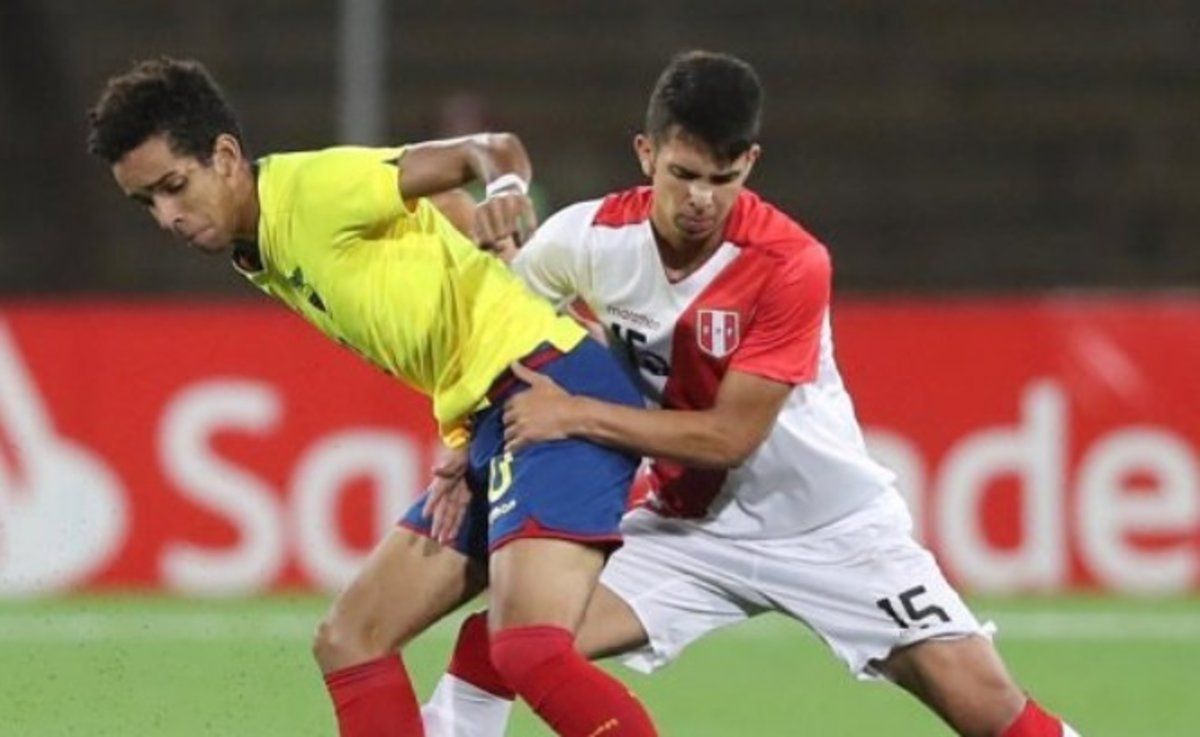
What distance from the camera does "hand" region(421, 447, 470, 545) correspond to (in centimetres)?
628

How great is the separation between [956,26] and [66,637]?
6.26 meters

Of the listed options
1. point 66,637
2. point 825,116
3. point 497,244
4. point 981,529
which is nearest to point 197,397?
point 66,637

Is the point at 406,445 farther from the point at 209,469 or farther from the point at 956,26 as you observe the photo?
the point at 956,26

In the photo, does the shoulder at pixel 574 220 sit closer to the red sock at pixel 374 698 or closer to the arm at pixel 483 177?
the arm at pixel 483 177

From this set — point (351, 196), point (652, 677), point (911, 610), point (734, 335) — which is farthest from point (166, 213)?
point (652, 677)

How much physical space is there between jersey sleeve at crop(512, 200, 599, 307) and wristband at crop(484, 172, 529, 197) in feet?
0.52

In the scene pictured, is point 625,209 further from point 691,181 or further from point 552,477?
point 552,477

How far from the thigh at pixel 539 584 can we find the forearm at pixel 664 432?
0.23 m

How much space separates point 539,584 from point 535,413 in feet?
1.14

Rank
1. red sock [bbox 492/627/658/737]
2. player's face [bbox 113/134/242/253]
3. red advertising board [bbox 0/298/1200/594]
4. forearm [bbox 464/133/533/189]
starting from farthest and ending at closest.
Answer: red advertising board [bbox 0/298/1200/594] → forearm [bbox 464/133/533/189] → player's face [bbox 113/134/242/253] → red sock [bbox 492/627/658/737]

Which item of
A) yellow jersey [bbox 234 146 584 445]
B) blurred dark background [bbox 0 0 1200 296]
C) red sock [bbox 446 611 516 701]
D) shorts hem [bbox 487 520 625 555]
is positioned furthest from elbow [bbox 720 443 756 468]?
blurred dark background [bbox 0 0 1200 296]

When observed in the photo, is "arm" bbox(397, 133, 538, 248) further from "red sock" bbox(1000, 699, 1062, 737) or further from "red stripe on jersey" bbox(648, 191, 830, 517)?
"red sock" bbox(1000, 699, 1062, 737)

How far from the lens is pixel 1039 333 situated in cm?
1173

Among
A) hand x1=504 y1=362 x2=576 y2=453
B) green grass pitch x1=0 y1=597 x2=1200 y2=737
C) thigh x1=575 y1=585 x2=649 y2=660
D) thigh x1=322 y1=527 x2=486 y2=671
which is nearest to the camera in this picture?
hand x1=504 y1=362 x2=576 y2=453
